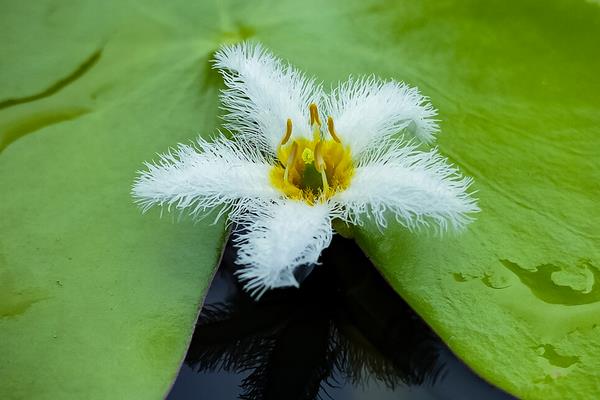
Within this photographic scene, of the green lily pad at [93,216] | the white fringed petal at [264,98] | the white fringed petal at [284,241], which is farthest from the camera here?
the white fringed petal at [264,98]

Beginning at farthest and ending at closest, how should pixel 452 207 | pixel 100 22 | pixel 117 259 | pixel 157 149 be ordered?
1. pixel 100 22
2. pixel 157 149
3. pixel 117 259
4. pixel 452 207

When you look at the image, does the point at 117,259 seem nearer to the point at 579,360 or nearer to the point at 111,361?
the point at 111,361

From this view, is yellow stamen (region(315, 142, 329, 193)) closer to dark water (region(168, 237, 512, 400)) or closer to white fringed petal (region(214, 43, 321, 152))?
white fringed petal (region(214, 43, 321, 152))

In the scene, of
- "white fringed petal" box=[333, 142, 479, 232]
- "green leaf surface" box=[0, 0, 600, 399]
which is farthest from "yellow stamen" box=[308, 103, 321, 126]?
"green leaf surface" box=[0, 0, 600, 399]

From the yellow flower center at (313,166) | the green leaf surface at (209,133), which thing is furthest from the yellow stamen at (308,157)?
the green leaf surface at (209,133)

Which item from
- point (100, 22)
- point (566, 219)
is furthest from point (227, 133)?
point (566, 219)

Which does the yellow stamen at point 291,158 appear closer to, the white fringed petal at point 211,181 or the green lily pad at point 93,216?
the white fringed petal at point 211,181
